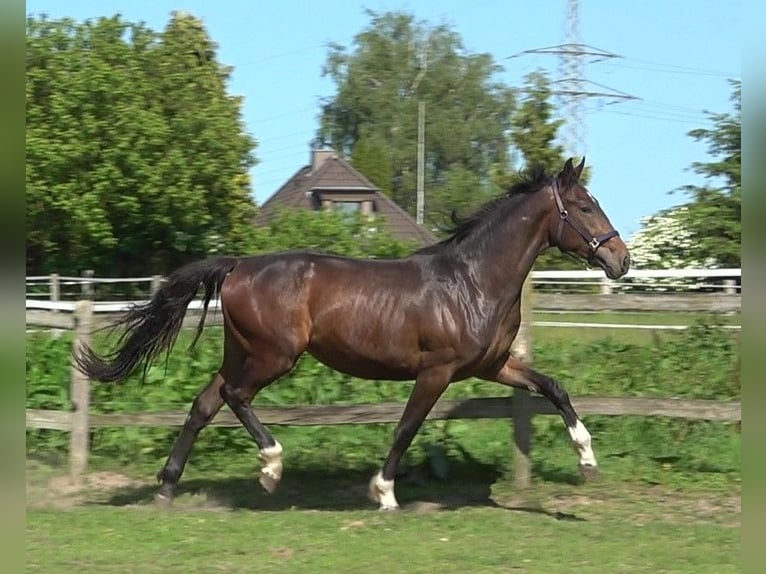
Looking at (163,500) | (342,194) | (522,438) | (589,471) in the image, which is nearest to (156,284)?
(163,500)

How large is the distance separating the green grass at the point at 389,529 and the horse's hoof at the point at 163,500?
50mm

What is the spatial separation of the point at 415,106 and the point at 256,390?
4889 cm

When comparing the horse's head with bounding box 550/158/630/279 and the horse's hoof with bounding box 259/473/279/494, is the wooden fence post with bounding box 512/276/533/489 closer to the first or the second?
the horse's head with bounding box 550/158/630/279

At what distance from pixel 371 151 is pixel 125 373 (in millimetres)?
45256

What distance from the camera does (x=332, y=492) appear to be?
7.66m

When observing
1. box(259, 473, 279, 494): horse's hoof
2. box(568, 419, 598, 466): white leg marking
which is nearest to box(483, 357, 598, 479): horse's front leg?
box(568, 419, 598, 466): white leg marking

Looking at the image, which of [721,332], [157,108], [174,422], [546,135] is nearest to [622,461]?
[721,332]

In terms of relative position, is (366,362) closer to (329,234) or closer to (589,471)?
(589,471)

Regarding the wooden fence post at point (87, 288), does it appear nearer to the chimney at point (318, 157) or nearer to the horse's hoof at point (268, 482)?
the horse's hoof at point (268, 482)

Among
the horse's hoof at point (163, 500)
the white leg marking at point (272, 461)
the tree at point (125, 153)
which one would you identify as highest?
the tree at point (125, 153)

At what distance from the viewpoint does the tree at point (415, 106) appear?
54.3 metres

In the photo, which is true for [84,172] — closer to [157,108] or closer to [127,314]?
[157,108]

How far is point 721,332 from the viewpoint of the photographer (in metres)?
9.12

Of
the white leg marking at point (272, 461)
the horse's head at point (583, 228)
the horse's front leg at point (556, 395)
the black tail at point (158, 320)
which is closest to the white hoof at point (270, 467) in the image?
the white leg marking at point (272, 461)
